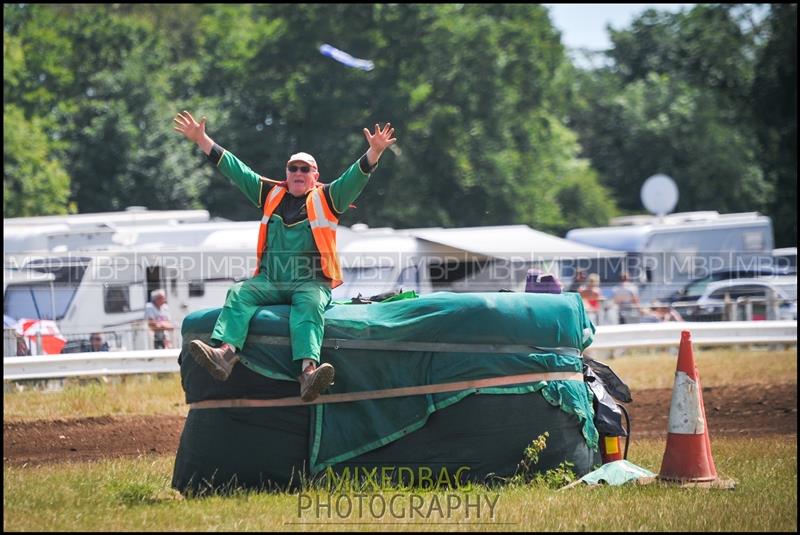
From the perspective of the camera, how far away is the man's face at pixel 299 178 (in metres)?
8.01

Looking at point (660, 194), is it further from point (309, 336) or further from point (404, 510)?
point (404, 510)

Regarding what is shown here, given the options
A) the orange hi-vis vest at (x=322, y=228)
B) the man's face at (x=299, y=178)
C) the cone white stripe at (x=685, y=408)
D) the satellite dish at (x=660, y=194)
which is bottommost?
the cone white stripe at (x=685, y=408)

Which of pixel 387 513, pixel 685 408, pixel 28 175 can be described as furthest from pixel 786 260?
pixel 28 175

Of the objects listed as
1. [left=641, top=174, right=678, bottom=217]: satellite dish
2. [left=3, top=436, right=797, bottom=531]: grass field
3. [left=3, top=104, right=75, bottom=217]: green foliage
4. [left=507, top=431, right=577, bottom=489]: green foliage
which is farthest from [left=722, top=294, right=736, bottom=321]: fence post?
[left=3, top=104, right=75, bottom=217]: green foliage

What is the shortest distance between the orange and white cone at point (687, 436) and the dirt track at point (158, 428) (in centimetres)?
315

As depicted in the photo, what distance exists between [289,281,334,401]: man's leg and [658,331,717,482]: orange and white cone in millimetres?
A: 2507

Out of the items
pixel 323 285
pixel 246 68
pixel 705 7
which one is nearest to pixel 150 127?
pixel 246 68

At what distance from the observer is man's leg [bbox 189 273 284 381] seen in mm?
7406

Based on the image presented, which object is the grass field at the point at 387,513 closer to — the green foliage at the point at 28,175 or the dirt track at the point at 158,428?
the dirt track at the point at 158,428

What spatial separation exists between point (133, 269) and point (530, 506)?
13.8m

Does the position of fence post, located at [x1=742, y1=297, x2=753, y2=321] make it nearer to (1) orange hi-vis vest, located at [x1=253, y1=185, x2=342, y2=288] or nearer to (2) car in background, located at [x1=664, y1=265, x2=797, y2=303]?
(2) car in background, located at [x1=664, y1=265, x2=797, y2=303]

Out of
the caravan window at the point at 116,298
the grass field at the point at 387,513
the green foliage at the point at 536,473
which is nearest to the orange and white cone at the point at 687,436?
the grass field at the point at 387,513

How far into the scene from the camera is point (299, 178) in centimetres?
800

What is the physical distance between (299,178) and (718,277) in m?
18.7
